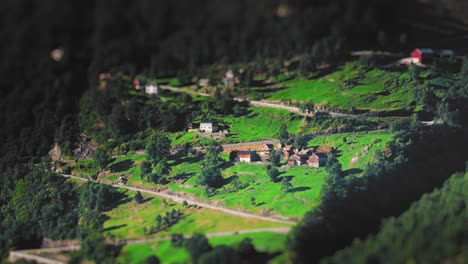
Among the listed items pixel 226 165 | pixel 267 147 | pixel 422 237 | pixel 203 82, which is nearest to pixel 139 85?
pixel 203 82

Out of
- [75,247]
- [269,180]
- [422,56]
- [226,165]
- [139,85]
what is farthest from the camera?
[139,85]

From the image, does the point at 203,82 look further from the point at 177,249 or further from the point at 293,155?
the point at 177,249

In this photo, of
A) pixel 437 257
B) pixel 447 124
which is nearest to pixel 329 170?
pixel 447 124

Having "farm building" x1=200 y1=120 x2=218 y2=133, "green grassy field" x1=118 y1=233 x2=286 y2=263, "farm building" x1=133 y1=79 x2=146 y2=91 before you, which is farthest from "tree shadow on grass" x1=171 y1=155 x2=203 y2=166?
"farm building" x1=133 y1=79 x2=146 y2=91

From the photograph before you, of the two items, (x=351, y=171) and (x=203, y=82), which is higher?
(x=203, y=82)

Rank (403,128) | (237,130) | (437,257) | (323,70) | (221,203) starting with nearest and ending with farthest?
1. (437,257)
2. (221,203)
3. (403,128)
4. (237,130)
5. (323,70)

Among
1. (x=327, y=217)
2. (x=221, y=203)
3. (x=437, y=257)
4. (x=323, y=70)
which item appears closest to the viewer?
(x=437, y=257)

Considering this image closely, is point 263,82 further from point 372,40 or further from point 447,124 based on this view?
point 447,124
